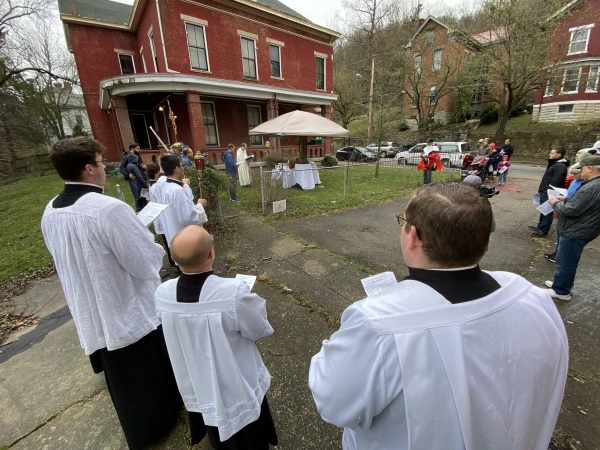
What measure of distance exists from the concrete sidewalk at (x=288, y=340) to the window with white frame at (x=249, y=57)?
12915 millimetres

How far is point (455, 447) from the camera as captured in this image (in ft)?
2.50

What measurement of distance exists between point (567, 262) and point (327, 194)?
6.77 metres

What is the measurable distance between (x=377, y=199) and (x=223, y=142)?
10.9 metres

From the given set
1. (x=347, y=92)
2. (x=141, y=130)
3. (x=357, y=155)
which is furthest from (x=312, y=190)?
(x=347, y=92)

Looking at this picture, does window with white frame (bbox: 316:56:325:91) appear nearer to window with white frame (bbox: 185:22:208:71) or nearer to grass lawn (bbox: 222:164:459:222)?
window with white frame (bbox: 185:22:208:71)

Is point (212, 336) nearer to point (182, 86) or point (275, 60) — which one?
point (182, 86)

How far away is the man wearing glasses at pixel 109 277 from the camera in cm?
159

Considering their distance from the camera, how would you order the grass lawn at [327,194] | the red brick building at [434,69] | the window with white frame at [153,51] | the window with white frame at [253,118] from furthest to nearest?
the red brick building at [434,69] < the window with white frame at [253,118] < the window with white frame at [153,51] < the grass lawn at [327,194]

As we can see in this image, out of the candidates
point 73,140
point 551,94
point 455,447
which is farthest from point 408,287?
point 551,94

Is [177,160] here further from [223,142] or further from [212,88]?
[223,142]

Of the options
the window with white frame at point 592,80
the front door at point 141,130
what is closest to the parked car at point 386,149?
the window with white frame at point 592,80

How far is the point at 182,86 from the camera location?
39.1 feet

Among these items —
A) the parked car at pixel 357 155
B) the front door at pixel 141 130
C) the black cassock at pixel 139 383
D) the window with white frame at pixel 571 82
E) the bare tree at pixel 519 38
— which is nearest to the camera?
the black cassock at pixel 139 383

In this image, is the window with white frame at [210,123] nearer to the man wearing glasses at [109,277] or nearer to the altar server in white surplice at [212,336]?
the man wearing glasses at [109,277]
